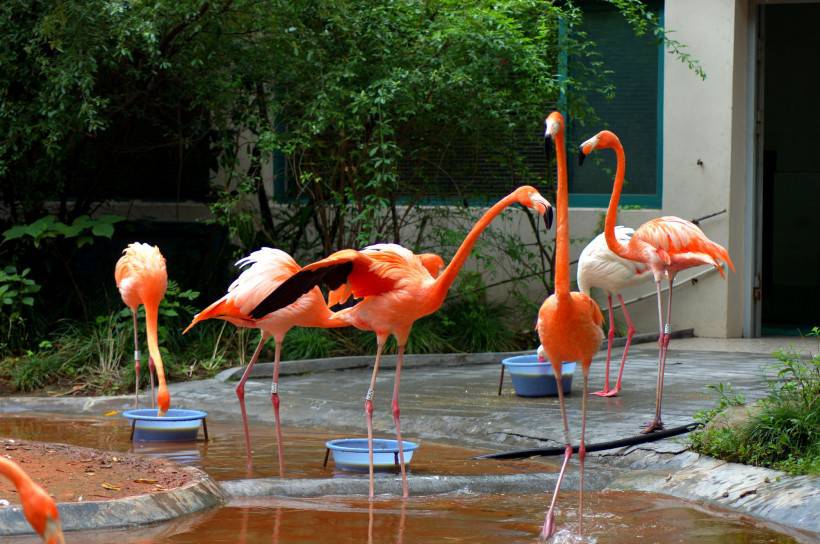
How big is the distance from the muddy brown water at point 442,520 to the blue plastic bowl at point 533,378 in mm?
1580

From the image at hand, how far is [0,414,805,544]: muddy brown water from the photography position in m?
4.73

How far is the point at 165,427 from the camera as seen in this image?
22.5ft

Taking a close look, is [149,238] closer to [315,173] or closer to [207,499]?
[315,173]

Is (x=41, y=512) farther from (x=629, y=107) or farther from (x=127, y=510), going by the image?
(x=629, y=107)

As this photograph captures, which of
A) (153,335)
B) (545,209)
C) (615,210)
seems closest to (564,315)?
(545,209)

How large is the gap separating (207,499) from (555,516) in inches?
62.9

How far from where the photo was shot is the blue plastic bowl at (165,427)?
22.4ft

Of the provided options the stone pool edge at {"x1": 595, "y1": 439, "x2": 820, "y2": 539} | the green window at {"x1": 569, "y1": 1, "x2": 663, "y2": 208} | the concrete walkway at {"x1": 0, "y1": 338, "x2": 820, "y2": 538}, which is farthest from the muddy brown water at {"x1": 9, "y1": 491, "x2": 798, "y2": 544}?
the green window at {"x1": 569, "y1": 1, "x2": 663, "y2": 208}

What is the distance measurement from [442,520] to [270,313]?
164 cm

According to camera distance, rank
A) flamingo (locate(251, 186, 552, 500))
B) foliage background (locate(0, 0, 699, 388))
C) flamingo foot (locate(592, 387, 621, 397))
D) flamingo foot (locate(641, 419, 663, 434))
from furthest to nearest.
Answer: foliage background (locate(0, 0, 699, 388))
flamingo foot (locate(592, 387, 621, 397))
flamingo foot (locate(641, 419, 663, 434))
flamingo (locate(251, 186, 552, 500))

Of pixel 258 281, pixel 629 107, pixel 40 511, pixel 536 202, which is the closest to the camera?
pixel 40 511

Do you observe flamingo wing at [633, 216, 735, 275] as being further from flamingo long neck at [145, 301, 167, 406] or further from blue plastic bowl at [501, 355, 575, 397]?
flamingo long neck at [145, 301, 167, 406]

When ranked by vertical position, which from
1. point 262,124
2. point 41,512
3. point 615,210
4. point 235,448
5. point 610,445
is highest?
point 262,124

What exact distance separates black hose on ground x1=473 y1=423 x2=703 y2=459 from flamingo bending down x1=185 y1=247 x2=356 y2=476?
121 cm
